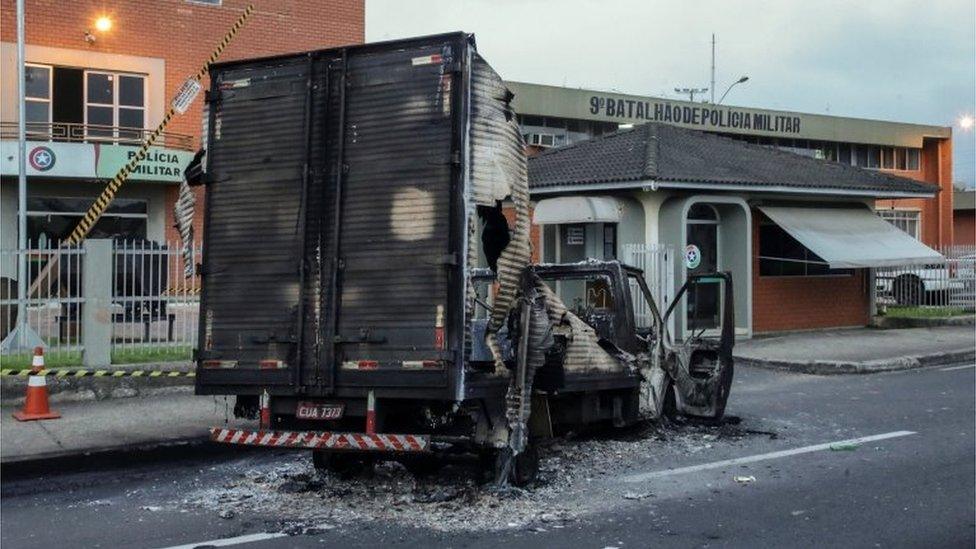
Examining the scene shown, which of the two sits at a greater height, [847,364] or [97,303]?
[97,303]

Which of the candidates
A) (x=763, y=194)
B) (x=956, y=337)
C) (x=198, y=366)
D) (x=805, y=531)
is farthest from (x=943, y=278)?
(x=198, y=366)

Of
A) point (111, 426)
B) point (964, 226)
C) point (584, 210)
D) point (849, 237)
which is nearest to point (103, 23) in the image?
point (584, 210)

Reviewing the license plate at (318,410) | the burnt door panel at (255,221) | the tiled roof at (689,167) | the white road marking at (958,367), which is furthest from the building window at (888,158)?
the license plate at (318,410)

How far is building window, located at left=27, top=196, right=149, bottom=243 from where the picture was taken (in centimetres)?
2255

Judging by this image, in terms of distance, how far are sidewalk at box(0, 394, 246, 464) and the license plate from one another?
1.92 m

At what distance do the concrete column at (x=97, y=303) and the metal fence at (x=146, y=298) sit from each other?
103mm

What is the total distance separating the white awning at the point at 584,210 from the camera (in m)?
18.1

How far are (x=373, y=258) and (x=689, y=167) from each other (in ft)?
41.8

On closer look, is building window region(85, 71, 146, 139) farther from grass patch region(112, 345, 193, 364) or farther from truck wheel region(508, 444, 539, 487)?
truck wheel region(508, 444, 539, 487)

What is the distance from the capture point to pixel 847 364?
15.6 meters

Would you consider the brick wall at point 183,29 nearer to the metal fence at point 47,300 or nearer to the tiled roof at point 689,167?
the tiled roof at point 689,167

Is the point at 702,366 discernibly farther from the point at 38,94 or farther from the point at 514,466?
the point at 38,94

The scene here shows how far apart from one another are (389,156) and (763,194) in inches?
539

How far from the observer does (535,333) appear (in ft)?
23.6
